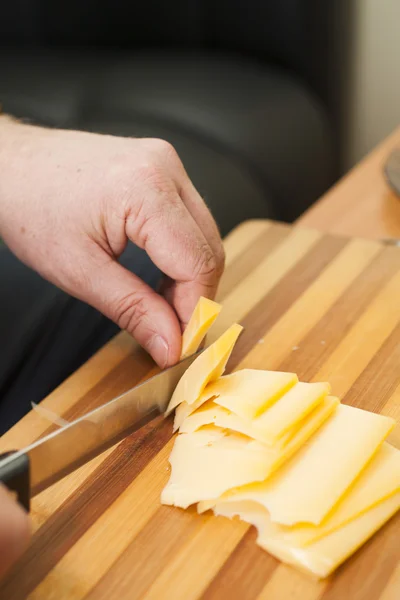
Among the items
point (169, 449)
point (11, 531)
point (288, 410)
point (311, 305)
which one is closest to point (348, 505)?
point (288, 410)

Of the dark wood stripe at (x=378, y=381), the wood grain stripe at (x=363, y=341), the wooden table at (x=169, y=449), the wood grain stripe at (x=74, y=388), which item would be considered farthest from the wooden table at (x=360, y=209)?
the wood grain stripe at (x=74, y=388)

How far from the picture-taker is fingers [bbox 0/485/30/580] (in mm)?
617

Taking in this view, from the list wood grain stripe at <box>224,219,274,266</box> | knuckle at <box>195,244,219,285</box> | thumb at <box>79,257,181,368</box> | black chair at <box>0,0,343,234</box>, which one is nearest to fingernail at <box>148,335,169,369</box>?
thumb at <box>79,257,181,368</box>

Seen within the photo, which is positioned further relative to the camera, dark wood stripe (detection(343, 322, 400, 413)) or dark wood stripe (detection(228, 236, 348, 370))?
dark wood stripe (detection(228, 236, 348, 370))

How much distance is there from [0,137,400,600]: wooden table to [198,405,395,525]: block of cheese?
5 centimetres

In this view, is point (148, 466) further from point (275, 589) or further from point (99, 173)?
point (99, 173)

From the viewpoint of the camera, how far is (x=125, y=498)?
0.82 metres

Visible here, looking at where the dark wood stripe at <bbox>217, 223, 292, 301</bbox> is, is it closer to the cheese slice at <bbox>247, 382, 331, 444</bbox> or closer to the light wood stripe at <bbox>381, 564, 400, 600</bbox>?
the cheese slice at <bbox>247, 382, 331, 444</bbox>

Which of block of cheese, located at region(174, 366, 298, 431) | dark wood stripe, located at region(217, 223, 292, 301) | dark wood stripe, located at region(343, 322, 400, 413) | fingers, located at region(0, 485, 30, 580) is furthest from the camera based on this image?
dark wood stripe, located at region(217, 223, 292, 301)

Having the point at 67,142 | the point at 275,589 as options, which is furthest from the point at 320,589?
the point at 67,142

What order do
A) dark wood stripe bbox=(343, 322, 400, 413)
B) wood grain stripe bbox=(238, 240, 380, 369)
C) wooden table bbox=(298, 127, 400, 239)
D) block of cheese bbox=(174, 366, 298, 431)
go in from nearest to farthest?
block of cheese bbox=(174, 366, 298, 431) < dark wood stripe bbox=(343, 322, 400, 413) < wood grain stripe bbox=(238, 240, 380, 369) < wooden table bbox=(298, 127, 400, 239)

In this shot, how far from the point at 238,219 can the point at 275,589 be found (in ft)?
4.24

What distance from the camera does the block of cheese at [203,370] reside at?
872mm

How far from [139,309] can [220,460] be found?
0.26m
